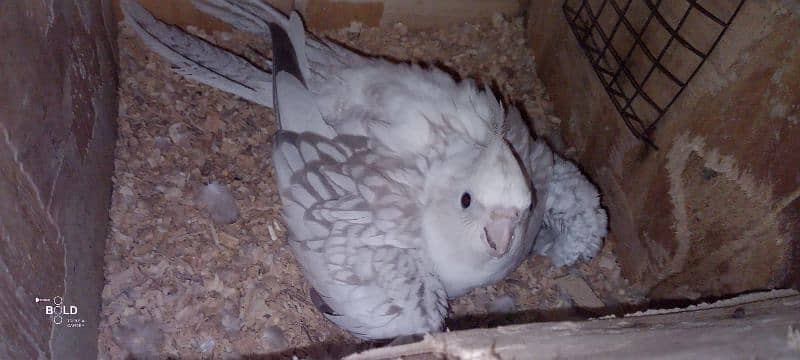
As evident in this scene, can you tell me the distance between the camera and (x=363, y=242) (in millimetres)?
2021

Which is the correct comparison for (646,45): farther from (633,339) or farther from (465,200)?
(633,339)

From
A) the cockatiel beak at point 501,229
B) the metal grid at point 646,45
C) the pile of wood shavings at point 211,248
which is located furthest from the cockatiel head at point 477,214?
the metal grid at point 646,45

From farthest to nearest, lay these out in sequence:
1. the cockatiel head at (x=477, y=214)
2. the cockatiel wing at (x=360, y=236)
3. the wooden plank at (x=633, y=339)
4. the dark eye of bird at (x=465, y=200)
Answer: the cockatiel wing at (x=360, y=236) → the dark eye of bird at (x=465, y=200) → the cockatiel head at (x=477, y=214) → the wooden plank at (x=633, y=339)

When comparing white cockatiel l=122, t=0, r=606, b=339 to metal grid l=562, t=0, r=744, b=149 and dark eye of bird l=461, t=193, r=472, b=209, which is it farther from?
metal grid l=562, t=0, r=744, b=149

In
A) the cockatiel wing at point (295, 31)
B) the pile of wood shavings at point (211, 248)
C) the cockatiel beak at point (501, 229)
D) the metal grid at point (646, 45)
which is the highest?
the metal grid at point (646, 45)

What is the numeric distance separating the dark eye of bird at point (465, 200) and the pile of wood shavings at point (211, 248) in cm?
72

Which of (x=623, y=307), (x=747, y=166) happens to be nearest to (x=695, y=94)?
(x=747, y=166)

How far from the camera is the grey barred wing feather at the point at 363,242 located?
200 centimetres

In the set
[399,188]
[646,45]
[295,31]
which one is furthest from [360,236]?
[646,45]

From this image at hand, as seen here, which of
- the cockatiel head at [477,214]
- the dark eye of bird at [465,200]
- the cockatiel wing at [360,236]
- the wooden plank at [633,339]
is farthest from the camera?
the cockatiel wing at [360,236]

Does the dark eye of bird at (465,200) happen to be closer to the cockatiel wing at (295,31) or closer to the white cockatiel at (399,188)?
the white cockatiel at (399,188)

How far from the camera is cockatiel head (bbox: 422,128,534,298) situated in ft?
5.85

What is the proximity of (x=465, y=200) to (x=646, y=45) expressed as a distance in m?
0.91

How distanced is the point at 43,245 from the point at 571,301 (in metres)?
1.99
